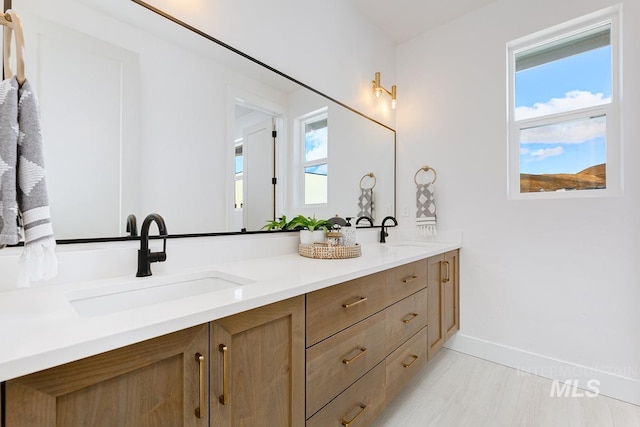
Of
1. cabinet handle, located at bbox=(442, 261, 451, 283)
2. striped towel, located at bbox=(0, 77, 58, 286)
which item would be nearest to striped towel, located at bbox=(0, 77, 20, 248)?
striped towel, located at bbox=(0, 77, 58, 286)

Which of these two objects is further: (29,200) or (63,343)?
(29,200)

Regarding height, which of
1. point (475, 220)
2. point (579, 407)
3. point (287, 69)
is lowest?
point (579, 407)

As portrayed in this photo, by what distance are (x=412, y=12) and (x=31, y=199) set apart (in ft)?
8.75

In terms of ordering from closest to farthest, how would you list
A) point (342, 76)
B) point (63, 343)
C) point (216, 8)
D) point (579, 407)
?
point (63, 343)
point (216, 8)
point (579, 407)
point (342, 76)

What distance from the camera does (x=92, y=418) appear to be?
0.57 metres

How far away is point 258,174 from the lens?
5.15 ft

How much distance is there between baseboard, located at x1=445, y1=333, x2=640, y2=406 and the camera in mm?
1707

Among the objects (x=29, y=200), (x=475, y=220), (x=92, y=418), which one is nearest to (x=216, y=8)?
(x=29, y=200)

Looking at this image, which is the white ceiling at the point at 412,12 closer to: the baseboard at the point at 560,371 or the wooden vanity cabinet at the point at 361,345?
the wooden vanity cabinet at the point at 361,345

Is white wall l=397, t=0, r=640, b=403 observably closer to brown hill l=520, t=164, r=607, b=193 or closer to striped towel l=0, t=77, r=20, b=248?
brown hill l=520, t=164, r=607, b=193

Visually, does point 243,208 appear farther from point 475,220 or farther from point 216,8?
→ point 475,220

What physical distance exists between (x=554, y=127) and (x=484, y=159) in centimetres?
46

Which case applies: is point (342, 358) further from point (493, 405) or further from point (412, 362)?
point (493, 405)

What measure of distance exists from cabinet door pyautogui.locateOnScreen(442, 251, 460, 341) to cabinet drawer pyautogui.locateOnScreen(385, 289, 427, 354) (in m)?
0.38
